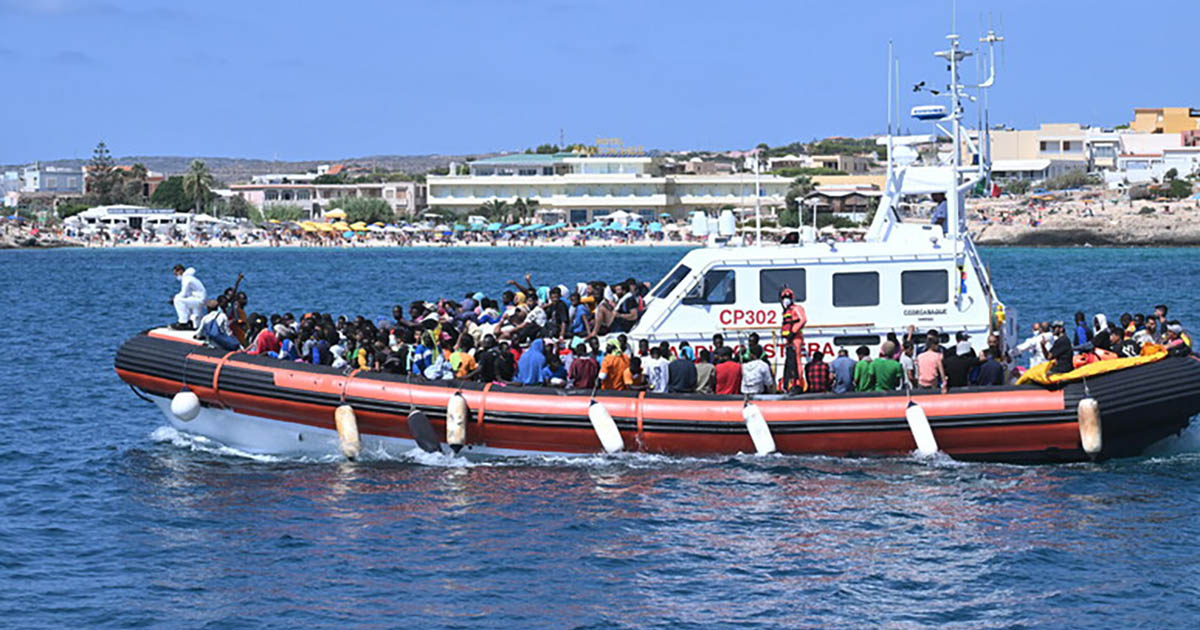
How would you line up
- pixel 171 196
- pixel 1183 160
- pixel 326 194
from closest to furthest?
pixel 1183 160
pixel 326 194
pixel 171 196

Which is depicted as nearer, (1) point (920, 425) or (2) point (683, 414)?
(1) point (920, 425)

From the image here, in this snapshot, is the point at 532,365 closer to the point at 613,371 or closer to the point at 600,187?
the point at 613,371

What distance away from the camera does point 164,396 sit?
1820 centimetres

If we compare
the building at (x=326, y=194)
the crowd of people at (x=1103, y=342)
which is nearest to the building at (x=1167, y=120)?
the building at (x=326, y=194)

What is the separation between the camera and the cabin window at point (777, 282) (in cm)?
1789

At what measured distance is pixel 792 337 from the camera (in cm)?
1750

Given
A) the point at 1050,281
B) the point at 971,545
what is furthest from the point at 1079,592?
the point at 1050,281

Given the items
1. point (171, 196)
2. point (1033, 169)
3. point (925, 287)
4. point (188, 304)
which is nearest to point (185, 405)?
point (188, 304)

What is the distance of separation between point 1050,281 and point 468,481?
4928 cm

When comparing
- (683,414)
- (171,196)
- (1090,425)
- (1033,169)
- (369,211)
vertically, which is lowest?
(1090,425)

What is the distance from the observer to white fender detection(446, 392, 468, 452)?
55.1 feet

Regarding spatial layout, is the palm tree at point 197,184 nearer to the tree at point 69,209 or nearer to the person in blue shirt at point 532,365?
the tree at point 69,209

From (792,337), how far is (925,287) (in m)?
1.73

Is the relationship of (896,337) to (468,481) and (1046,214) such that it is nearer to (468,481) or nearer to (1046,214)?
(468,481)
